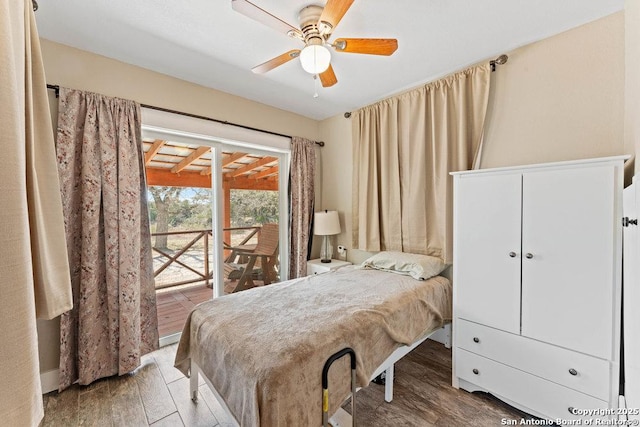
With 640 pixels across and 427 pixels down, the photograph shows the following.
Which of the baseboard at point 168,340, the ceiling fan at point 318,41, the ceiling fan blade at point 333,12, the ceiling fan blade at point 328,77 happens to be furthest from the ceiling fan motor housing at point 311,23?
the baseboard at point 168,340

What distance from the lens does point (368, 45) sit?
1651 millimetres

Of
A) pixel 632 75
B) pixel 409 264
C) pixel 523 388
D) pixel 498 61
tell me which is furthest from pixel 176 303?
pixel 632 75

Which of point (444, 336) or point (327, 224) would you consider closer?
point (444, 336)

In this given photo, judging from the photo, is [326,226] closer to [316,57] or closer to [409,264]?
[409,264]

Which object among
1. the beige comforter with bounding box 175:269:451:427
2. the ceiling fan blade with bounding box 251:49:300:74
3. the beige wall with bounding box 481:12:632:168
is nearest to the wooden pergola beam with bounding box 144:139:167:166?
the ceiling fan blade with bounding box 251:49:300:74

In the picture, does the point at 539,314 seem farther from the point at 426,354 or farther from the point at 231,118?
the point at 231,118

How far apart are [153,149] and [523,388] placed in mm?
3508

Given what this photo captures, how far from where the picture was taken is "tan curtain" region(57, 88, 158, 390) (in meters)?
1.95

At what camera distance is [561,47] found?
75.8 inches

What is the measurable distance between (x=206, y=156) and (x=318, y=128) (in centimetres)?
167

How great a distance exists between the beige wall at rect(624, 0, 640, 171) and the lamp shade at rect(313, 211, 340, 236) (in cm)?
250

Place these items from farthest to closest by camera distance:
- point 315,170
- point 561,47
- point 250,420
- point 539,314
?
point 315,170
point 561,47
point 539,314
point 250,420

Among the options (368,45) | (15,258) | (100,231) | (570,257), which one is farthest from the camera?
(100,231)

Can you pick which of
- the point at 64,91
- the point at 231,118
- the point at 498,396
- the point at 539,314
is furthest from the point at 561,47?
the point at 64,91
